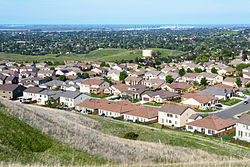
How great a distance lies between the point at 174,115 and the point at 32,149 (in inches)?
956

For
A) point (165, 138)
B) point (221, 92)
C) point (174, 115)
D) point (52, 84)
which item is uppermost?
point (165, 138)

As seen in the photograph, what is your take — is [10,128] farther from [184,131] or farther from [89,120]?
[184,131]

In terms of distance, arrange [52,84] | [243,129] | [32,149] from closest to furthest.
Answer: [32,149], [243,129], [52,84]

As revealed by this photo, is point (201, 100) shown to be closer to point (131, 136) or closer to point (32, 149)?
point (131, 136)

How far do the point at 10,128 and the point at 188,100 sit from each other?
33941mm

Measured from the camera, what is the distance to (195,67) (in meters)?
80.6

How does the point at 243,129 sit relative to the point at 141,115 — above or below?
above

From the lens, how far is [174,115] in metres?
35.9

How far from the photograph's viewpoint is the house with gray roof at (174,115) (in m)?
35.6

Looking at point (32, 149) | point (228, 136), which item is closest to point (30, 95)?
point (228, 136)

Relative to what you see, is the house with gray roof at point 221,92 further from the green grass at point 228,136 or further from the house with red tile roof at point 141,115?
the green grass at point 228,136

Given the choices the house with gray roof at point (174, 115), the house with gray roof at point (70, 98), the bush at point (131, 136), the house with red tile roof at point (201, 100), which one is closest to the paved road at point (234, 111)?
the house with red tile roof at point (201, 100)

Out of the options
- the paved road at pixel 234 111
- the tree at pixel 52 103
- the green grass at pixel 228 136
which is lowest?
the tree at pixel 52 103

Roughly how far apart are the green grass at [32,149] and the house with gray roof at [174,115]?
2182 cm
